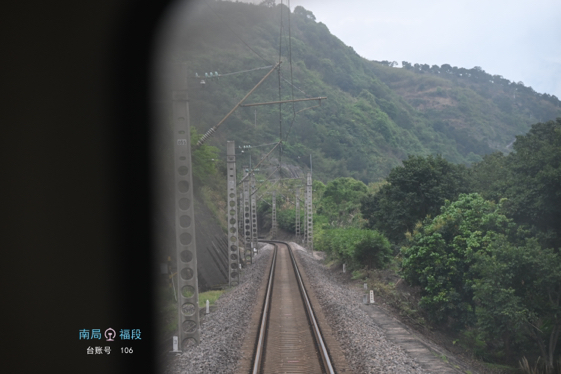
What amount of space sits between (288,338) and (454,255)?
11.2 m

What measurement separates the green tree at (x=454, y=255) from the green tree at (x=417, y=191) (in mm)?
7985

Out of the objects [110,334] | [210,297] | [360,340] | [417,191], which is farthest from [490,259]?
[417,191]

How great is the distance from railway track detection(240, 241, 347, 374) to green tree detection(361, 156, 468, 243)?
465 inches

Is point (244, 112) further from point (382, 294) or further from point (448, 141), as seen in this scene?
point (448, 141)

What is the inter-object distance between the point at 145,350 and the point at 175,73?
26.4ft

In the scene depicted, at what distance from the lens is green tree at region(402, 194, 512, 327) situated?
22.2m

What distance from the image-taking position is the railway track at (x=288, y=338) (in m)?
12.3

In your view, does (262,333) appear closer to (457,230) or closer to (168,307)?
(168,307)

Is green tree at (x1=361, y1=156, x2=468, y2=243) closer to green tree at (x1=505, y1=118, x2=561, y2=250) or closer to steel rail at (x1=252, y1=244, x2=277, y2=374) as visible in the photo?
green tree at (x1=505, y1=118, x2=561, y2=250)

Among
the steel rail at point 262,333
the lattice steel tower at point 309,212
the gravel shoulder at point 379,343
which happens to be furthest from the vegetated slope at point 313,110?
the gravel shoulder at point 379,343

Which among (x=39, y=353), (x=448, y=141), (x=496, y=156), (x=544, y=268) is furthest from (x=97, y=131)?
(x=448, y=141)

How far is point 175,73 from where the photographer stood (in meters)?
13.1

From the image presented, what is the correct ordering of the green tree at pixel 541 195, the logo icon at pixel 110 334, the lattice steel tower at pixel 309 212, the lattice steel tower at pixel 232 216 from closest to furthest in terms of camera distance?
the logo icon at pixel 110 334, the green tree at pixel 541 195, the lattice steel tower at pixel 232 216, the lattice steel tower at pixel 309 212

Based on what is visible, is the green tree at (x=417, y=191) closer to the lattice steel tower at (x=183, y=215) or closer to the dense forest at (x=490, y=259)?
the dense forest at (x=490, y=259)
